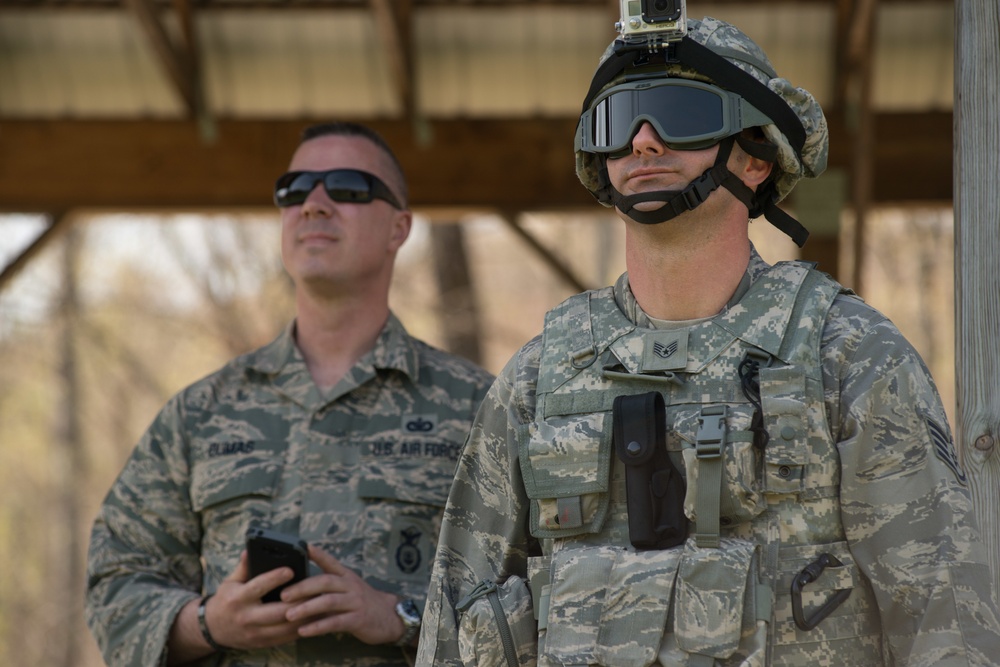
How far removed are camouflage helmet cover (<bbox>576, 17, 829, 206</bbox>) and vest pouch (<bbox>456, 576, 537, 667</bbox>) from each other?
903mm

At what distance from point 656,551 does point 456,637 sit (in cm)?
47

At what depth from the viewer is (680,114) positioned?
7.84 feet

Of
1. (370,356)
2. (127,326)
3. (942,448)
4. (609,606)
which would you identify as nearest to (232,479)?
(370,356)

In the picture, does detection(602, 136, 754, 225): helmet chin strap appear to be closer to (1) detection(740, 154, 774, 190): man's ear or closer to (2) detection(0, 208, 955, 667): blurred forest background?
(1) detection(740, 154, 774, 190): man's ear

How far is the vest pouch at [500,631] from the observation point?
93.2 inches

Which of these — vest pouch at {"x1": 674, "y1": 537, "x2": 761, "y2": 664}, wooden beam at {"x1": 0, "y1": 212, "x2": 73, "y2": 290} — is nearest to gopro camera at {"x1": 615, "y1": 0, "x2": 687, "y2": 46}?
vest pouch at {"x1": 674, "y1": 537, "x2": 761, "y2": 664}

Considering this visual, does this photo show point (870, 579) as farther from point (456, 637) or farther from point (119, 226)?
point (119, 226)

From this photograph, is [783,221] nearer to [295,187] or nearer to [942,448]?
[942,448]

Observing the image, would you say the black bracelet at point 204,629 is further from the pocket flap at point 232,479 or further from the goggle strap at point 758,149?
the goggle strap at point 758,149

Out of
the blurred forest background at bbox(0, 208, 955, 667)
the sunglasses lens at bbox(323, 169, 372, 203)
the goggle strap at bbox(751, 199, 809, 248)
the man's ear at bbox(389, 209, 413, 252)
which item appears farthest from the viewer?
the blurred forest background at bbox(0, 208, 955, 667)

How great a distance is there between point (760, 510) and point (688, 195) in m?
0.59

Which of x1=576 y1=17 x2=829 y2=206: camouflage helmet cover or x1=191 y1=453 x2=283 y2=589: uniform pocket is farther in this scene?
x1=191 y1=453 x2=283 y2=589: uniform pocket

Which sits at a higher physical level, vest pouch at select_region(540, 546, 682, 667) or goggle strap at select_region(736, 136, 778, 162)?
goggle strap at select_region(736, 136, 778, 162)

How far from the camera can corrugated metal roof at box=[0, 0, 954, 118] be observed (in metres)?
6.22
